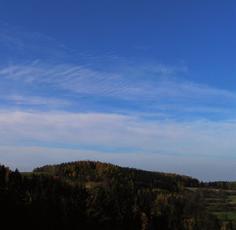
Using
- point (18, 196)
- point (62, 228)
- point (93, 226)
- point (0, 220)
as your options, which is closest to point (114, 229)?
point (93, 226)

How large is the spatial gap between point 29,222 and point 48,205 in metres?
24.7

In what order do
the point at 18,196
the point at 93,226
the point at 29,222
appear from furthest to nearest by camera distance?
the point at 93,226, the point at 18,196, the point at 29,222

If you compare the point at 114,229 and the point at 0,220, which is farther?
the point at 114,229

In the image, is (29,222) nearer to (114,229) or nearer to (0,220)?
(0,220)

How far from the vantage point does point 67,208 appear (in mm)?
195375

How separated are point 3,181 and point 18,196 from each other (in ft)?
41.8

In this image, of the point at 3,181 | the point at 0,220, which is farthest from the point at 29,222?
the point at 3,181

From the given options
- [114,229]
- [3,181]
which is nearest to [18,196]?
[3,181]

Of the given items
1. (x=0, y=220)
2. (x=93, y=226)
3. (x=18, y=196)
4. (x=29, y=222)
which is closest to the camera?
(x=0, y=220)

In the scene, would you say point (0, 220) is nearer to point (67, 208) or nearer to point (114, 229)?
point (67, 208)

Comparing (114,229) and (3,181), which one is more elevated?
(3,181)

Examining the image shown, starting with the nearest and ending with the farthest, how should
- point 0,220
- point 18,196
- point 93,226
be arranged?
point 0,220, point 18,196, point 93,226

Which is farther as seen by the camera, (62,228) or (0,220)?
(62,228)

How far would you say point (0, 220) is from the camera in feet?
492
